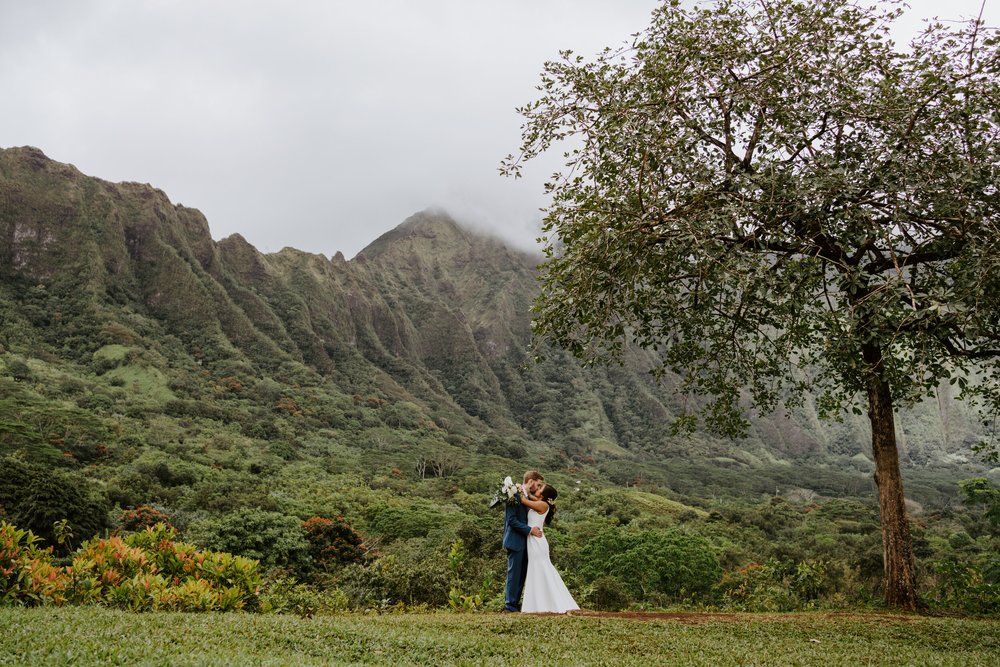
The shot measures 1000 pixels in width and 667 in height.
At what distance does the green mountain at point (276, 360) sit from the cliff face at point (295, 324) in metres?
0.34

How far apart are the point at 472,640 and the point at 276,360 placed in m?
94.1

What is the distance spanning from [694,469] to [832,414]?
3558 inches

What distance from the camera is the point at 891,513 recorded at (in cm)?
968

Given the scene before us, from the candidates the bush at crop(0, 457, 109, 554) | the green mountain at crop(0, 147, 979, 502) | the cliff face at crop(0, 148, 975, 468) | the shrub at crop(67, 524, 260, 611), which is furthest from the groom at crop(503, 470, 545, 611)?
the cliff face at crop(0, 148, 975, 468)

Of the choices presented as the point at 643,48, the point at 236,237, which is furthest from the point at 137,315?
the point at 643,48

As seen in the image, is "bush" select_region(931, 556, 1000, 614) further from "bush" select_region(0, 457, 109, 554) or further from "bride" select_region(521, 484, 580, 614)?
"bush" select_region(0, 457, 109, 554)

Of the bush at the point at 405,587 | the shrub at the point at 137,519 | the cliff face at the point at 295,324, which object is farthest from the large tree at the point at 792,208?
the cliff face at the point at 295,324

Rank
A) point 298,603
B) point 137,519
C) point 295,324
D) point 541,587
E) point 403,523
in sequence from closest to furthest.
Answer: point 541,587, point 298,603, point 137,519, point 403,523, point 295,324

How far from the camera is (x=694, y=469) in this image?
9738 centimetres

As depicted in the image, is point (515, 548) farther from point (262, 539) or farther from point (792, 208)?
point (262, 539)

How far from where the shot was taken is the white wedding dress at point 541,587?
28.6ft

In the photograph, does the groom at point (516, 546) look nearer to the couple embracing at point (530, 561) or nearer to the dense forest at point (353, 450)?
the couple embracing at point (530, 561)

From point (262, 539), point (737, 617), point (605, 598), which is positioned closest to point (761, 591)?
point (605, 598)

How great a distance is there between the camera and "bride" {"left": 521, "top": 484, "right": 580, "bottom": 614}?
343 inches
